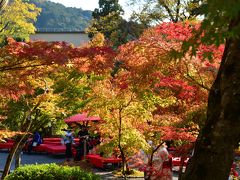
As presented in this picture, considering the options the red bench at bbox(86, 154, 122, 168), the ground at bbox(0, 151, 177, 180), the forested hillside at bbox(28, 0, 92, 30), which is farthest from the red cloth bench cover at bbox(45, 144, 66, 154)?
the forested hillside at bbox(28, 0, 92, 30)

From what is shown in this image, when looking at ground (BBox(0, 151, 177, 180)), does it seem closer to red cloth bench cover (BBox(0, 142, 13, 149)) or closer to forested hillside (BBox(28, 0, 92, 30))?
red cloth bench cover (BBox(0, 142, 13, 149))

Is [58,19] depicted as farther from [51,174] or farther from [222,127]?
[222,127]

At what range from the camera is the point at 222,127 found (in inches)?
166

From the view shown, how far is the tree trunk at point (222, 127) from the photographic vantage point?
13.8 feet

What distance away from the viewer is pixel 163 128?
8.73 m

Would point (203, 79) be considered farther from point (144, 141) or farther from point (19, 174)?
point (19, 174)

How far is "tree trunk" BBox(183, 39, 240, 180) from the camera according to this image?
4.20 metres

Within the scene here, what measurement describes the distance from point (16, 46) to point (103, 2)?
2929cm

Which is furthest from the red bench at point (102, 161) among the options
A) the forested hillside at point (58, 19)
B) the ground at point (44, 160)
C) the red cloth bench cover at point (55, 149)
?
the forested hillside at point (58, 19)

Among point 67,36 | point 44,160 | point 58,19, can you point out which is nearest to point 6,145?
point 44,160

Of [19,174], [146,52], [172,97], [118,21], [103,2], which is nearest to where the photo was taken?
[146,52]

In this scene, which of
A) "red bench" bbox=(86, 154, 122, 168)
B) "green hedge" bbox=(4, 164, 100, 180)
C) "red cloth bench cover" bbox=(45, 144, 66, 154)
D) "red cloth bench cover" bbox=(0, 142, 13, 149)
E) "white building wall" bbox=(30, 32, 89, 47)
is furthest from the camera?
"white building wall" bbox=(30, 32, 89, 47)

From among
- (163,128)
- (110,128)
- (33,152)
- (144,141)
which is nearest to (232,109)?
(163,128)

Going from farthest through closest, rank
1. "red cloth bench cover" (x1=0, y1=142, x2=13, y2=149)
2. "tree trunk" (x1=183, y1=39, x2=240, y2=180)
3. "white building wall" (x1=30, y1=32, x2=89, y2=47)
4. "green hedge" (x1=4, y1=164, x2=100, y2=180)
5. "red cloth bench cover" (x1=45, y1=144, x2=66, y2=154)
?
"white building wall" (x1=30, y1=32, x2=89, y2=47) → "red cloth bench cover" (x1=0, y1=142, x2=13, y2=149) → "red cloth bench cover" (x1=45, y1=144, x2=66, y2=154) → "green hedge" (x1=4, y1=164, x2=100, y2=180) → "tree trunk" (x1=183, y1=39, x2=240, y2=180)
